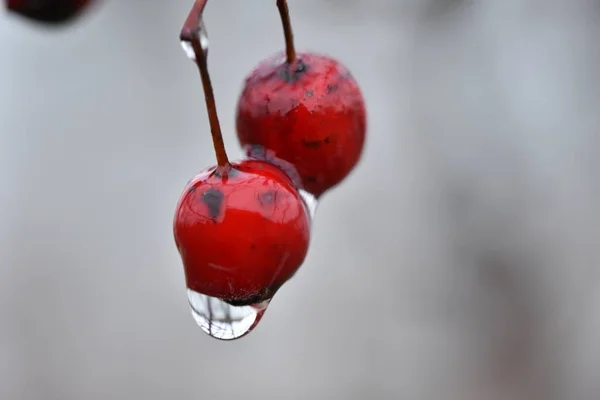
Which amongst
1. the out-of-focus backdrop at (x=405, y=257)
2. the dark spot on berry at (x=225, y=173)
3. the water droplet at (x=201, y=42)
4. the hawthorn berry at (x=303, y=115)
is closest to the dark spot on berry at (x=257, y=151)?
the hawthorn berry at (x=303, y=115)

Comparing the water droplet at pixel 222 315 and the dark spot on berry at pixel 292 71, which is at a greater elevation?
the dark spot on berry at pixel 292 71

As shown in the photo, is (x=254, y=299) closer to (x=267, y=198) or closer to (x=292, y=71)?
(x=267, y=198)

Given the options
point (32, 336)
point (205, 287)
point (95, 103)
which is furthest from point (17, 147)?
point (205, 287)

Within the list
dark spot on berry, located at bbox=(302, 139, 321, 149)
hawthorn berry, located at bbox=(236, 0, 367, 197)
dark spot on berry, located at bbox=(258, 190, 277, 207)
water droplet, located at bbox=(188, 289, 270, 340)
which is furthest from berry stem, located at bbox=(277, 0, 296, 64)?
water droplet, located at bbox=(188, 289, 270, 340)

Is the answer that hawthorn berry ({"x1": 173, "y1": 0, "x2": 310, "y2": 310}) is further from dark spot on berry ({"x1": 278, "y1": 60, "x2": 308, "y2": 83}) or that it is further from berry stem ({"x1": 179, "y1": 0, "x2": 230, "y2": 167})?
dark spot on berry ({"x1": 278, "y1": 60, "x2": 308, "y2": 83})

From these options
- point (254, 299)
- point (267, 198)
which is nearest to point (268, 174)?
point (267, 198)

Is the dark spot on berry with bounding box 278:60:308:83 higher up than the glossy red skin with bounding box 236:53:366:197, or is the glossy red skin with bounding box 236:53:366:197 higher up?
Result: the dark spot on berry with bounding box 278:60:308:83

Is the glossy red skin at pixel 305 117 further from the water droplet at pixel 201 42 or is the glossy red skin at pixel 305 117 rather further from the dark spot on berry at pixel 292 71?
the water droplet at pixel 201 42
